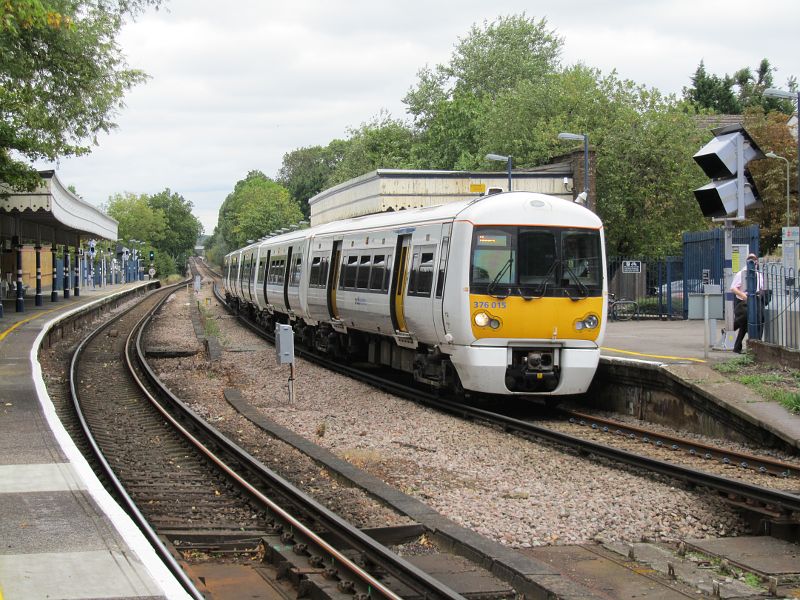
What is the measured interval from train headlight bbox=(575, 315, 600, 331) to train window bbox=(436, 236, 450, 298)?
6.39ft

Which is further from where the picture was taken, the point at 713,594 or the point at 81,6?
the point at 81,6

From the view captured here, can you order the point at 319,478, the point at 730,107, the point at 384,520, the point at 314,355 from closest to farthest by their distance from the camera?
the point at 384,520 → the point at 319,478 → the point at 314,355 → the point at 730,107

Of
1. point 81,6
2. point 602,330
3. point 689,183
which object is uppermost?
point 81,6

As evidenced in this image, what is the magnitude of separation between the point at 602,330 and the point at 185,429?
587cm

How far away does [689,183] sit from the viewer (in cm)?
3850

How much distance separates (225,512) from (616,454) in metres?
4.20

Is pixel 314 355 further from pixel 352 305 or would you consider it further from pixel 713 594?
pixel 713 594

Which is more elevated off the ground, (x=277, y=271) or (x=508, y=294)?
(x=277, y=271)

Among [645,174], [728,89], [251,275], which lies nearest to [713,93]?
[728,89]

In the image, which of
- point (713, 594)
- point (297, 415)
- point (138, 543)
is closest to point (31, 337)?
point (297, 415)

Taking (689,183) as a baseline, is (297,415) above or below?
below

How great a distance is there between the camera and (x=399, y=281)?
53.7 feet

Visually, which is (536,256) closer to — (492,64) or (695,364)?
(695,364)

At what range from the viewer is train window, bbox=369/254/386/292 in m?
17.2
